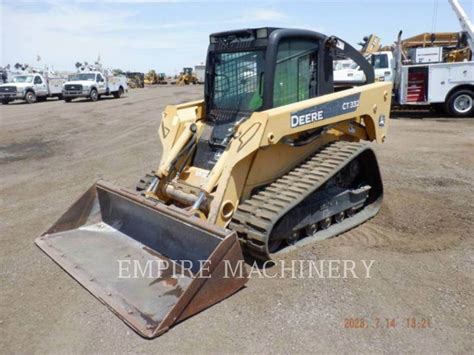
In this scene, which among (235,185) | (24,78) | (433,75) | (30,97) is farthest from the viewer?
(24,78)

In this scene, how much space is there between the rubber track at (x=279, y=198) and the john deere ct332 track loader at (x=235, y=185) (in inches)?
0.5

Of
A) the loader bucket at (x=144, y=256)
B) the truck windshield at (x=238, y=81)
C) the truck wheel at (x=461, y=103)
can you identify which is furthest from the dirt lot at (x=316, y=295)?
the truck wheel at (x=461, y=103)

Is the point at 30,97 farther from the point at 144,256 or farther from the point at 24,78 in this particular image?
the point at 144,256

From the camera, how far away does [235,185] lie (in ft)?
13.4

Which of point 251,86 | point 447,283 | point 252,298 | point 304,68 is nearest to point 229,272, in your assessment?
point 252,298

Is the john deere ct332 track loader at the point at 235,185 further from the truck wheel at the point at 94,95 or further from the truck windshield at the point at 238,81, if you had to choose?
the truck wheel at the point at 94,95

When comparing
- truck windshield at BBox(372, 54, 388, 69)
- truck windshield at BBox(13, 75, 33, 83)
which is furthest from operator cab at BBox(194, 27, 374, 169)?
truck windshield at BBox(13, 75, 33, 83)

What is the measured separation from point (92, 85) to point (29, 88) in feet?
12.4

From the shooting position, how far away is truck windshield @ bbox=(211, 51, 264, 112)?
182 inches

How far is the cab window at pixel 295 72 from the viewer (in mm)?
4523

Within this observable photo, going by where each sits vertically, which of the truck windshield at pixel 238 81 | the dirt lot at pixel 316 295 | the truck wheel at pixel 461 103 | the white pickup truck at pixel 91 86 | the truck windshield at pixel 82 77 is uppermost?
the truck windshield at pixel 82 77

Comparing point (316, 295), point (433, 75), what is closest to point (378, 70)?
point (433, 75)

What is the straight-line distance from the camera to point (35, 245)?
4660 mm

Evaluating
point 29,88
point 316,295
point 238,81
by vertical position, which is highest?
point 29,88
